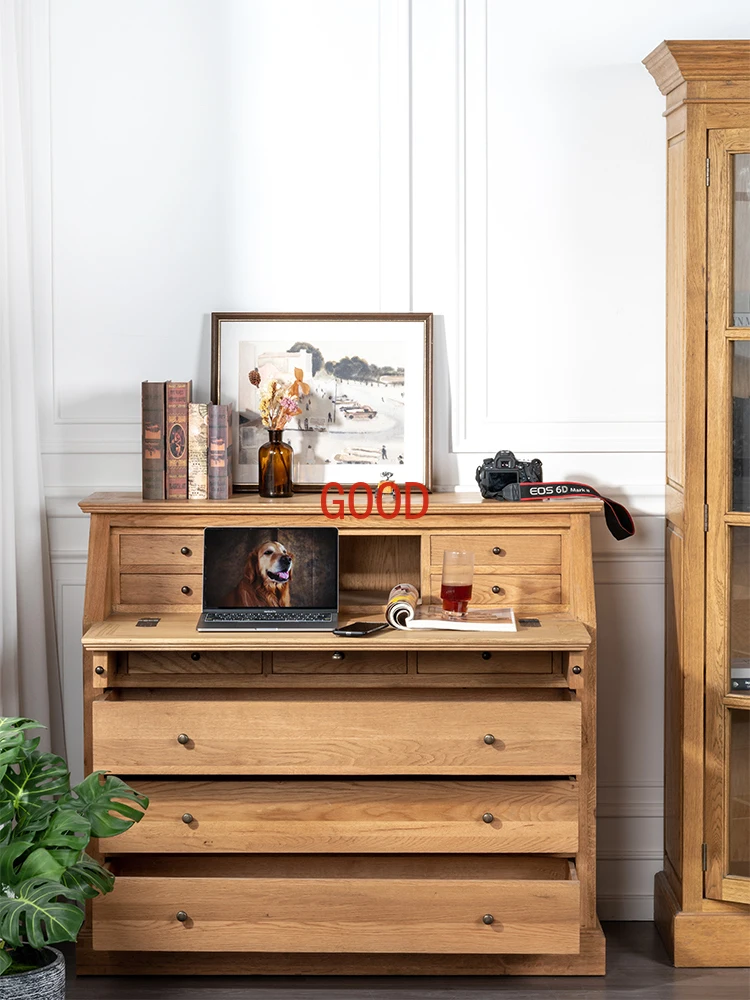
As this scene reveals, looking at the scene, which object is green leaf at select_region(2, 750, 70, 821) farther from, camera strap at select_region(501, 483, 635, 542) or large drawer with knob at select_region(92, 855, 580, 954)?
camera strap at select_region(501, 483, 635, 542)

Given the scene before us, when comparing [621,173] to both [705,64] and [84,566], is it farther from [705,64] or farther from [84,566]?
[84,566]

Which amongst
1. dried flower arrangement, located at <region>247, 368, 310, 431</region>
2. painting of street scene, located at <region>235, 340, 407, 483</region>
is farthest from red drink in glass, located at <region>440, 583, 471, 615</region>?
dried flower arrangement, located at <region>247, 368, 310, 431</region>

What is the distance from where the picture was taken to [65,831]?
224 cm

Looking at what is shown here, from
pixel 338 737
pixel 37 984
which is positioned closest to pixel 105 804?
pixel 37 984

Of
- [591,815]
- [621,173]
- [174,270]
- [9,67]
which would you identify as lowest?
[591,815]

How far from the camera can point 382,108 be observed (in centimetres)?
288

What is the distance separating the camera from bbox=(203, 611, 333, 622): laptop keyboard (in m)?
2.53

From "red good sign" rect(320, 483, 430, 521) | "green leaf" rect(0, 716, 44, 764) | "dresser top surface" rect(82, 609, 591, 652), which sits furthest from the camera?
"red good sign" rect(320, 483, 430, 521)

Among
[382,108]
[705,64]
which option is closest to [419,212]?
[382,108]

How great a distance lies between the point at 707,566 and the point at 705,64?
3.79 ft

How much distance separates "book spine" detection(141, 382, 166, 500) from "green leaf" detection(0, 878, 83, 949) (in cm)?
97

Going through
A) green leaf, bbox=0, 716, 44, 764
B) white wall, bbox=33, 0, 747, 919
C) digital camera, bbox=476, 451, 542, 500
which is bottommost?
green leaf, bbox=0, 716, 44, 764

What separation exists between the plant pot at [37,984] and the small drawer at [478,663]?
100cm

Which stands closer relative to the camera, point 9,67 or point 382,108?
point 9,67
